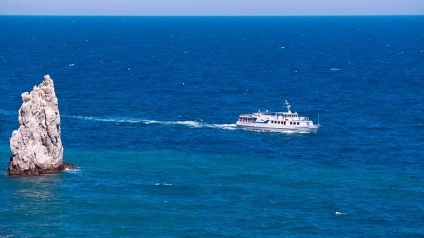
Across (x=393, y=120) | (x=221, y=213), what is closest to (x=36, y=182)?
(x=221, y=213)

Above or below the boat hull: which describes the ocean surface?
below

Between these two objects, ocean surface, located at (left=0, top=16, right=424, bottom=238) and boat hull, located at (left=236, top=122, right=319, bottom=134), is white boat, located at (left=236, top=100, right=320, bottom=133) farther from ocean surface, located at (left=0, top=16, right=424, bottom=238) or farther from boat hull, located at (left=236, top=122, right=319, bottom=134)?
ocean surface, located at (left=0, top=16, right=424, bottom=238)

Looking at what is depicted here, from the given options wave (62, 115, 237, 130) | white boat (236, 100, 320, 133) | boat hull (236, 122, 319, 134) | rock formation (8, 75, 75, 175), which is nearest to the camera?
rock formation (8, 75, 75, 175)

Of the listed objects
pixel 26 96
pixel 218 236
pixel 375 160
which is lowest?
pixel 218 236

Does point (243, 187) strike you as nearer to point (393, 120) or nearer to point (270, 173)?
point (270, 173)

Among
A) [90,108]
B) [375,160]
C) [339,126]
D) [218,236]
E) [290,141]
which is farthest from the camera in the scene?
[90,108]

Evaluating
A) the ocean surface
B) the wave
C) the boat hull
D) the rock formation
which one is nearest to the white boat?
the boat hull

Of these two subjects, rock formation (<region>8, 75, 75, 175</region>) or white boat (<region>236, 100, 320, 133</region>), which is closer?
rock formation (<region>8, 75, 75, 175</region>)
